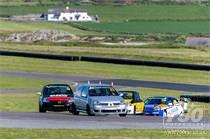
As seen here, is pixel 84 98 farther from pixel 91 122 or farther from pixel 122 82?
pixel 122 82

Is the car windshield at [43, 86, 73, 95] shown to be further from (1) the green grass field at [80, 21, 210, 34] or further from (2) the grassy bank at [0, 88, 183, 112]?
(1) the green grass field at [80, 21, 210, 34]

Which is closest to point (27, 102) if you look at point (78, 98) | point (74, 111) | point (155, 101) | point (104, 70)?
point (155, 101)

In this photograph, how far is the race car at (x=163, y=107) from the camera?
33031 mm

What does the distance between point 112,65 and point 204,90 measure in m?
17.0

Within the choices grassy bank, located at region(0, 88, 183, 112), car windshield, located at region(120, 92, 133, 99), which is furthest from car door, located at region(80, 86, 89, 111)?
grassy bank, located at region(0, 88, 183, 112)

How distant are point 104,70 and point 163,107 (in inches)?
1194

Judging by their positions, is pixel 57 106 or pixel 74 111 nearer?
pixel 74 111

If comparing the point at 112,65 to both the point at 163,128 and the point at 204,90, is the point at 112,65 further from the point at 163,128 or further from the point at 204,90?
the point at 163,128

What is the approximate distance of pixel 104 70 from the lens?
211 feet

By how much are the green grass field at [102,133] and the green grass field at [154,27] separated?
411ft

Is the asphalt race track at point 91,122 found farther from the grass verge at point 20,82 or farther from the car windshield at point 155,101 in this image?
the grass verge at point 20,82

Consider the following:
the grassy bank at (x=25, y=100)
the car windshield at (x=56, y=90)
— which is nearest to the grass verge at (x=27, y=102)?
the grassy bank at (x=25, y=100)

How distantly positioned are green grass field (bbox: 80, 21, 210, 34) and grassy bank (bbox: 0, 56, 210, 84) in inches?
3196

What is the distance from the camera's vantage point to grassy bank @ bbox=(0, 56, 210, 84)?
59.0m
